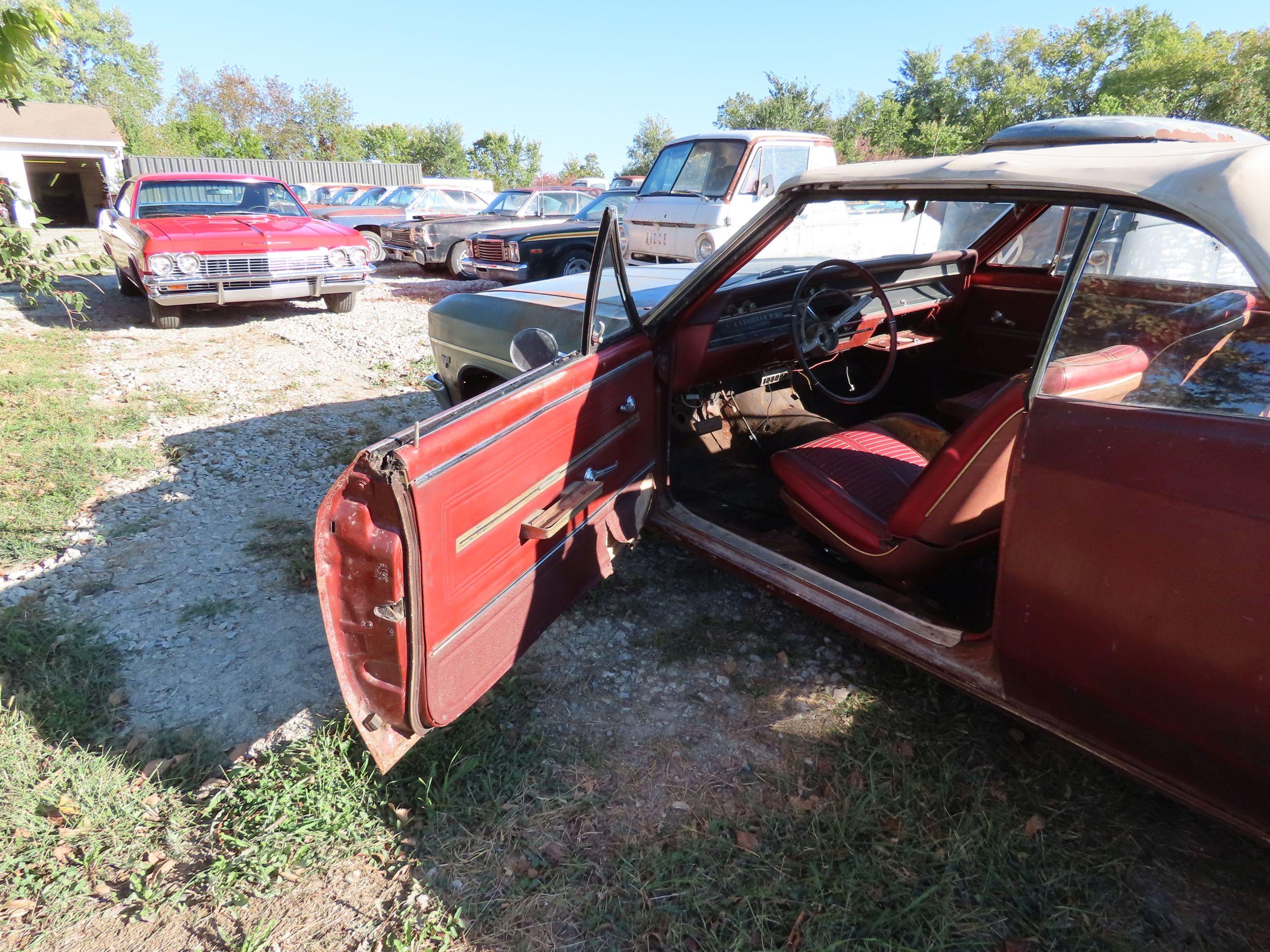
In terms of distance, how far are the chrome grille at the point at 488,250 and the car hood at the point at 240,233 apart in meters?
2.22

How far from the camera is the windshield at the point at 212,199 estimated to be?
8.02 meters

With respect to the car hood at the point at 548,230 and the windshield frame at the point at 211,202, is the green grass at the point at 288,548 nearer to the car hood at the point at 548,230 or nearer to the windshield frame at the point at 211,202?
the windshield frame at the point at 211,202

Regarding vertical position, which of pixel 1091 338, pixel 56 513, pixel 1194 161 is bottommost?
pixel 56 513

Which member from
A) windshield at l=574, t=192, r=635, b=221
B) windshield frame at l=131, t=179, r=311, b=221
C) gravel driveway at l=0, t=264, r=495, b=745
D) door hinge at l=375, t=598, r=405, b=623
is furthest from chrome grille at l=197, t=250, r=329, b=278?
door hinge at l=375, t=598, r=405, b=623

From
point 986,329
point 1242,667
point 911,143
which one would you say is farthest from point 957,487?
point 911,143

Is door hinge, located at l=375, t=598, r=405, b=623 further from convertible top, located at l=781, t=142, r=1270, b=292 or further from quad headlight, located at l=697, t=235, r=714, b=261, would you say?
quad headlight, located at l=697, t=235, r=714, b=261

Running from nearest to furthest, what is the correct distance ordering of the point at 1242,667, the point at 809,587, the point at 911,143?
the point at 1242,667, the point at 809,587, the point at 911,143

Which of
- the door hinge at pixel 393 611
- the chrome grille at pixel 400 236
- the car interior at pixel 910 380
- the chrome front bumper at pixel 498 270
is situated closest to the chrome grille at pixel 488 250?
the chrome front bumper at pixel 498 270

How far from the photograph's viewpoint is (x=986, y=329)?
157 inches

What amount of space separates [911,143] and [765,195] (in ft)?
79.3

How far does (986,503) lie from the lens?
209 centimetres

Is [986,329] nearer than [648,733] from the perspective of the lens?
No

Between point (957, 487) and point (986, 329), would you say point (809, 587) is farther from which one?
point (986, 329)

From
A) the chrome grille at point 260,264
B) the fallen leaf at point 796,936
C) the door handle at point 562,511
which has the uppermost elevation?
the chrome grille at point 260,264
